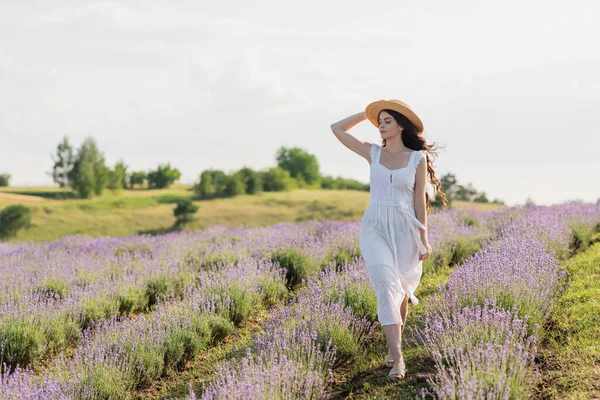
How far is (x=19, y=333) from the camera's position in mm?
5773

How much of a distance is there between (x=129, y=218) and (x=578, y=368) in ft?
100

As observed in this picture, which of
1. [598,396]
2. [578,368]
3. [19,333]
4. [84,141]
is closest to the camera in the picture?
[598,396]

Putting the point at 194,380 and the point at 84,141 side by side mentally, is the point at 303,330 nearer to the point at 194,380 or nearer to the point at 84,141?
the point at 194,380

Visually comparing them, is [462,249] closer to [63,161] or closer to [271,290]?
[271,290]

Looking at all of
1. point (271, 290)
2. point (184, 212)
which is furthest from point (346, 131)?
point (184, 212)

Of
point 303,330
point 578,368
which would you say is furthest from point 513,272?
point 303,330

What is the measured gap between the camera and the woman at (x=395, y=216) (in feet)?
13.5

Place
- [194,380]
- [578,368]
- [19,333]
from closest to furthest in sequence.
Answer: [578,368] < [194,380] < [19,333]

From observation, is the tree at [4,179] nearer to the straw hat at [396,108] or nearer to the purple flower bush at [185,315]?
the purple flower bush at [185,315]

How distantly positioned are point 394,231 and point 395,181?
362mm

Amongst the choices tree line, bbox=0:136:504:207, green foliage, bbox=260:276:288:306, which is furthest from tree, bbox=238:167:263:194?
green foliage, bbox=260:276:288:306

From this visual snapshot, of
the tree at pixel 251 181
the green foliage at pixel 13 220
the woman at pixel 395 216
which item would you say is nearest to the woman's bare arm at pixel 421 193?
the woman at pixel 395 216

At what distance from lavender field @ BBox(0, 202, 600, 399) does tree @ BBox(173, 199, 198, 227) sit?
20999 millimetres

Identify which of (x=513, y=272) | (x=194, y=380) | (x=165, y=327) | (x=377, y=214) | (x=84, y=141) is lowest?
(x=194, y=380)
